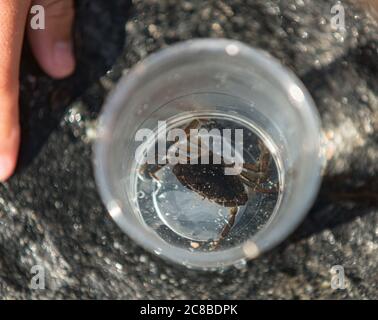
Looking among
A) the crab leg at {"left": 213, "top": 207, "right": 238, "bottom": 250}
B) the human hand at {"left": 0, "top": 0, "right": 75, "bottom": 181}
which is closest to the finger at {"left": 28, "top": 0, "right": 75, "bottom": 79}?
the human hand at {"left": 0, "top": 0, "right": 75, "bottom": 181}

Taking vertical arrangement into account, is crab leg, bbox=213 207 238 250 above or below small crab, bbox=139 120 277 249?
below

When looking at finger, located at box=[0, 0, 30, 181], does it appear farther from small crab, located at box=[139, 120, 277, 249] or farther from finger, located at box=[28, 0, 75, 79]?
small crab, located at box=[139, 120, 277, 249]

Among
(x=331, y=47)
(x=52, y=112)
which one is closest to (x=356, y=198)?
(x=331, y=47)

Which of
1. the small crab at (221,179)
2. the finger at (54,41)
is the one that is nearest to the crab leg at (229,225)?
the small crab at (221,179)

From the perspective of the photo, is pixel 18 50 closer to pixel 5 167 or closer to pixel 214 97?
pixel 5 167

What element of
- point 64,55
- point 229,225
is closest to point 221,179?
point 229,225
